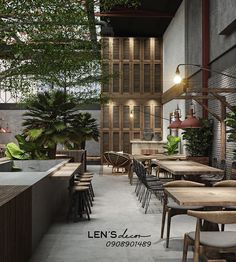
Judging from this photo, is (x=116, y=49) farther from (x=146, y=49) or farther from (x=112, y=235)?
(x=112, y=235)

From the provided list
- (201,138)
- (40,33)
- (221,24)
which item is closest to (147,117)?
(201,138)

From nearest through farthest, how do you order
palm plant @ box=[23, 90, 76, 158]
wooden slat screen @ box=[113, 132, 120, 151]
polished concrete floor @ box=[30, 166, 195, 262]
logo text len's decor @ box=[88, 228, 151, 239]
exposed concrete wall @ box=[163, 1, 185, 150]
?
polished concrete floor @ box=[30, 166, 195, 262] < logo text len's decor @ box=[88, 228, 151, 239] < palm plant @ box=[23, 90, 76, 158] < exposed concrete wall @ box=[163, 1, 185, 150] < wooden slat screen @ box=[113, 132, 120, 151]

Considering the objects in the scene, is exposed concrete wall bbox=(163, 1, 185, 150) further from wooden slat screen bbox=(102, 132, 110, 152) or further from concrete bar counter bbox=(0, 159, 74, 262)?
concrete bar counter bbox=(0, 159, 74, 262)

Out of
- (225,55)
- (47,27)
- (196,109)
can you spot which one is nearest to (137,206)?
(47,27)

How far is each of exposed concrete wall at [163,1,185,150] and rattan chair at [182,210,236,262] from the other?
10.3 metres

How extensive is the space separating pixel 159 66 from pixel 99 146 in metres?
4.64

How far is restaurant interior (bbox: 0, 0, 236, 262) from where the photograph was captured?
3723 millimetres

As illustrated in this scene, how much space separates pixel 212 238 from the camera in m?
2.98

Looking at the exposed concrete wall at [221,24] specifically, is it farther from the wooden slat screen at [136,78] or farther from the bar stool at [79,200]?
the wooden slat screen at [136,78]

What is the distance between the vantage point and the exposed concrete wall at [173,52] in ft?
43.7

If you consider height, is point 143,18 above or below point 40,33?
above

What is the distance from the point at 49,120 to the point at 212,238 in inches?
217

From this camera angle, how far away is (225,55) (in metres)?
9.20

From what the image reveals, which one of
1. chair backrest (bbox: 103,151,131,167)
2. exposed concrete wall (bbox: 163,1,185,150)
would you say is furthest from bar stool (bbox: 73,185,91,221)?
exposed concrete wall (bbox: 163,1,185,150)
